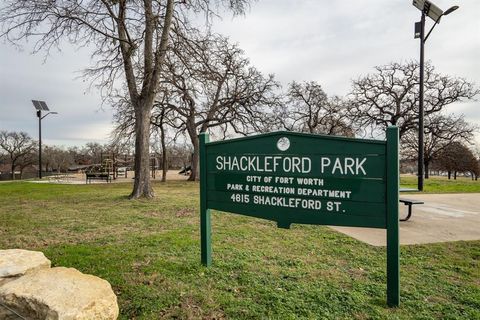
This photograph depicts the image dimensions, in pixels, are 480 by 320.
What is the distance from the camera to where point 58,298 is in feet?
7.84

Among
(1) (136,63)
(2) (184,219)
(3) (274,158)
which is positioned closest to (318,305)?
(3) (274,158)

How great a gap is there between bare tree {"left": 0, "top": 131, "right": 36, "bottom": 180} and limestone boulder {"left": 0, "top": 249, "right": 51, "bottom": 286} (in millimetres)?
57353

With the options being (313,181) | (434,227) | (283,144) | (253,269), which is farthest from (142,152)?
(313,181)

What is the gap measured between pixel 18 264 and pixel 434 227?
21.5 feet

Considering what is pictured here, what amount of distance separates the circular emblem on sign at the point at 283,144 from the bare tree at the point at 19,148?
58.8 metres

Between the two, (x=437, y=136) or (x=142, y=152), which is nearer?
(x=142, y=152)

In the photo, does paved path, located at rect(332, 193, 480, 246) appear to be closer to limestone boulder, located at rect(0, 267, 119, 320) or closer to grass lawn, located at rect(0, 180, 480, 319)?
grass lawn, located at rect(0, 180, 480, 319)

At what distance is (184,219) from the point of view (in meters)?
7.12

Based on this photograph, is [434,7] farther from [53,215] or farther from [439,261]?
[53,215]

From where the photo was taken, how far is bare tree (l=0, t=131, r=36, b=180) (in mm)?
52188

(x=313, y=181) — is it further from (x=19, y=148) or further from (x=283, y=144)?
(x=19, y=148)

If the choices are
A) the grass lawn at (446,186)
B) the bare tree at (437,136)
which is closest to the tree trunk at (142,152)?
the grass lawn at (446,186)

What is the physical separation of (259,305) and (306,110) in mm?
28437

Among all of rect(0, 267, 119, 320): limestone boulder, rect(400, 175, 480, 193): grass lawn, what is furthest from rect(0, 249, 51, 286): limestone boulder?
rect(400, 175, 480, 193): grass lawn
